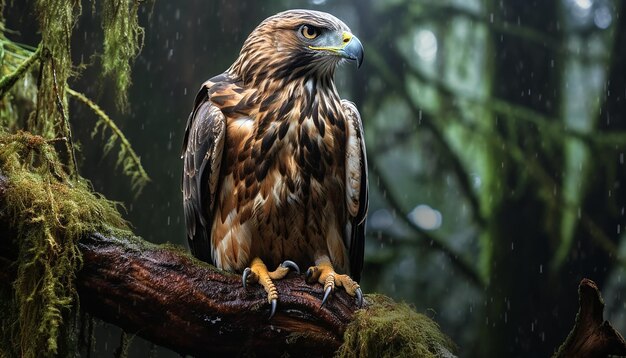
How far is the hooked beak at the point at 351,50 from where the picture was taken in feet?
9.78

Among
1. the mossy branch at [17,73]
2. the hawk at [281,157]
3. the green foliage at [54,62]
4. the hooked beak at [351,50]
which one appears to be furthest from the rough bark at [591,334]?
the mossy branch at [17,73]

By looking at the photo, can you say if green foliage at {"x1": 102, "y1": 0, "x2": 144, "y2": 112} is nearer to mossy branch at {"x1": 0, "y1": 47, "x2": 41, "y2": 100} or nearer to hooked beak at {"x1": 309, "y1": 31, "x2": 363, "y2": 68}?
mossy branch at {"x1": 0, "y1": 47, "x2": 41, "y2": 100}

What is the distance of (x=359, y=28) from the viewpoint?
7.13 m

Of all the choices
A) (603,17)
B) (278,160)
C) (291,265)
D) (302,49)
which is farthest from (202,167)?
(603,17)

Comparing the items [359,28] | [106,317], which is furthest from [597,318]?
[359,28]

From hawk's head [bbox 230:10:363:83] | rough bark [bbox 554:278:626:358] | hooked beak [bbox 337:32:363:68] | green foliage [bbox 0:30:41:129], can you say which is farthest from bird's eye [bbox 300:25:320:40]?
rough bark [bbox 554:278:626:358]

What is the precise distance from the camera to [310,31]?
122 inches

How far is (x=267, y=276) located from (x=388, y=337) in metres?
0.54

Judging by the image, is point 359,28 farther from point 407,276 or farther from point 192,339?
point 192,339

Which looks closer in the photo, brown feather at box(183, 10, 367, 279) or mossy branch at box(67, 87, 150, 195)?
brown feather at box(183, 10, 367, 279)

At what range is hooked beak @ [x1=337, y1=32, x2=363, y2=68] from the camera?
298cm

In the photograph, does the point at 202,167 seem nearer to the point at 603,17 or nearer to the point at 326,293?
the point at 326,293

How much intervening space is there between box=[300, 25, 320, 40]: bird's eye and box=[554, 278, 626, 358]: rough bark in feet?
5.35

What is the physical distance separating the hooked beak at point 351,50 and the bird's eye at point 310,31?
0.47 feet
